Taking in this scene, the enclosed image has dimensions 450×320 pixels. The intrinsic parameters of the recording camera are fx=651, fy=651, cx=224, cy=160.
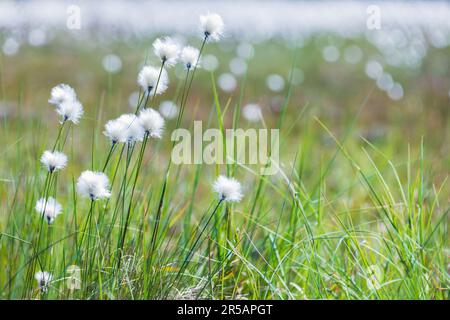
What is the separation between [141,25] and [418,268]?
691 cm

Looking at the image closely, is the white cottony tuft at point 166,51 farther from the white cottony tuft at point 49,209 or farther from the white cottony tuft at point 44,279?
the white cottony tuft at point 44,279

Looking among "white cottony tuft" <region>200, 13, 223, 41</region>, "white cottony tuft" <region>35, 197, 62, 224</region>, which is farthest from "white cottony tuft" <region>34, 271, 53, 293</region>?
"white cottony tuft" <region>200, 13, 223, 41</region>

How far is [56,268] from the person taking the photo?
1.86 metres

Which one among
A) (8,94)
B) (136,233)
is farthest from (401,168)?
(8,94)

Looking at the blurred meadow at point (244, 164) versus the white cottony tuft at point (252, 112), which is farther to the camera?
the white cottony tuft at point (252, 112)

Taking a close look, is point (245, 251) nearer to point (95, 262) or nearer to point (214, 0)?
point (95, 262)

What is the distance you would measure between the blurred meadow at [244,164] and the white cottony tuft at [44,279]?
0.02m

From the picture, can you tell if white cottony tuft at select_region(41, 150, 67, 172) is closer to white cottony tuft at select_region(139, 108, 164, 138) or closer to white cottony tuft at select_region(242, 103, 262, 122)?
white cottony tuft at select_region(139, 108, 164, 138)

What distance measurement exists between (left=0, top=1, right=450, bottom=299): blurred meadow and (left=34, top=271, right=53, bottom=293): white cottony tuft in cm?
2

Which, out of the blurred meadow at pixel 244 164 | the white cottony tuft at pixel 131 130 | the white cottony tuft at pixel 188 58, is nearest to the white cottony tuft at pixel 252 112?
the blurred meadow at pixel 244 164

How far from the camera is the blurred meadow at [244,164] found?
179 cm

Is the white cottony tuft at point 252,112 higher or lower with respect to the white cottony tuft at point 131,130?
higher
